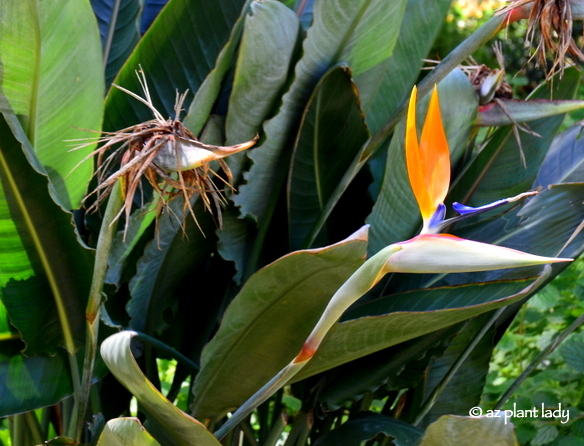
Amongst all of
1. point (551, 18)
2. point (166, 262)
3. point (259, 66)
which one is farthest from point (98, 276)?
point (551, 18)

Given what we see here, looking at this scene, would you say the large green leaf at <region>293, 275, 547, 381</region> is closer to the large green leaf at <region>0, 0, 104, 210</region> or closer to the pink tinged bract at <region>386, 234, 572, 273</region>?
the pink tinged bract at <region>386, 234, 572, 273</region>

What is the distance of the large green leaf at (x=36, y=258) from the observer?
0.71 meters

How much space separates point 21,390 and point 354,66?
582mm

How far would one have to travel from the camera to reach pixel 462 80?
868 millimetres

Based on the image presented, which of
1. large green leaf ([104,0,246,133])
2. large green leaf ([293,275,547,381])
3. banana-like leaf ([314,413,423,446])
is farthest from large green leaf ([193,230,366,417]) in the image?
large green leaf ([104,0,246,133])

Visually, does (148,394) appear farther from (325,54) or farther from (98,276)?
(325,54)

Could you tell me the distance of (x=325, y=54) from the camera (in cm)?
83

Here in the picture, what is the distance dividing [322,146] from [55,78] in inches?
13.5

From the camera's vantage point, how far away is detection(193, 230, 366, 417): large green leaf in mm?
633

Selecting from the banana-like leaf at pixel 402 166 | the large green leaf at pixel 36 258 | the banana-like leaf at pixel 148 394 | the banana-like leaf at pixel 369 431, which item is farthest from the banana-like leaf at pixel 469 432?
the large green leaf at pixel 36 258

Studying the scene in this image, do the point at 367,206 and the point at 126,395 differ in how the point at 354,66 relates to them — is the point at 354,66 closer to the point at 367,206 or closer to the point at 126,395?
the point at 367,206

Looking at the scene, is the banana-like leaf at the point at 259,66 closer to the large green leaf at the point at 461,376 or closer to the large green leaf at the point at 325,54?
the large green leaf at the point at 325,54

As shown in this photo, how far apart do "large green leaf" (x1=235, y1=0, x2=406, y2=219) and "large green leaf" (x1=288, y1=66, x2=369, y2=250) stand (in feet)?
0.09

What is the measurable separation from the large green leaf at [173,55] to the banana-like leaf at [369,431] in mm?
486
